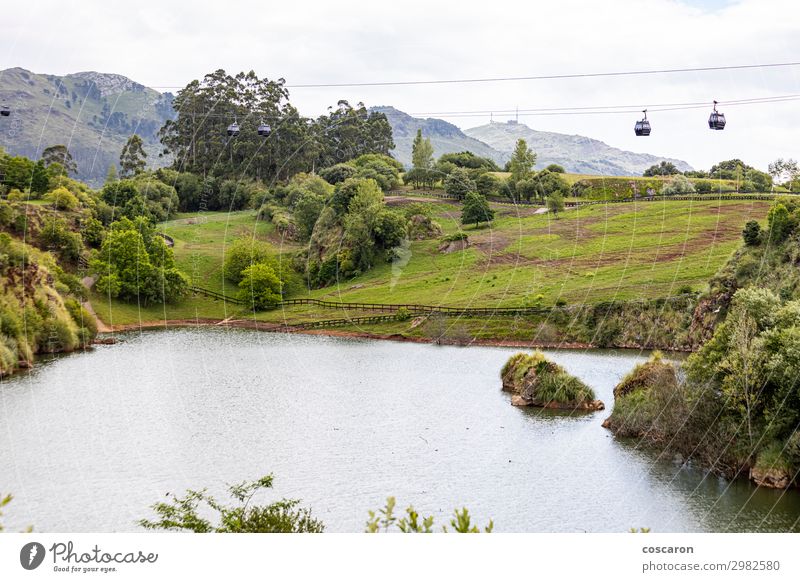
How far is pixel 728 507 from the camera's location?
1598 inches

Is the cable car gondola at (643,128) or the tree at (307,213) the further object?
the tree at (307,213)

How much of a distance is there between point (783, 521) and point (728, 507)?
2313 mm

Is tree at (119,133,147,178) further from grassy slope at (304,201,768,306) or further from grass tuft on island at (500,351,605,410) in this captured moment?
grass tuft on island at (500,351,605,410)

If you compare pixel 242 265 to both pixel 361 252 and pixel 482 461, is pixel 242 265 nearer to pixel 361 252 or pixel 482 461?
pixel 361 252

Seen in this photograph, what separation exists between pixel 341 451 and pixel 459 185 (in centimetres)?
9583

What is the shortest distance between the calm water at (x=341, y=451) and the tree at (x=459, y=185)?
217 ft

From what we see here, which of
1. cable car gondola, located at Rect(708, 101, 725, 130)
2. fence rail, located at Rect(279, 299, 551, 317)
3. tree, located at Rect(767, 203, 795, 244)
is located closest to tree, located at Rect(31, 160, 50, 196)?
fence rail, located at Rect(279, 299, 551, 317)

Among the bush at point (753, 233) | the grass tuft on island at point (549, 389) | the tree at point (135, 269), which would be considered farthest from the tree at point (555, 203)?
the grass tuft on island at point (549, 389)

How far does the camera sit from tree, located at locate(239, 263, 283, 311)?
11062 cm

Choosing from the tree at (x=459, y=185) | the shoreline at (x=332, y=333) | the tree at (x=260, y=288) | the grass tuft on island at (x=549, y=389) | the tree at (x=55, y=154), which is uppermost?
the tree at (x=55, y=154)

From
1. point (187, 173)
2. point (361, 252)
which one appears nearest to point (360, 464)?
point (361, 252)

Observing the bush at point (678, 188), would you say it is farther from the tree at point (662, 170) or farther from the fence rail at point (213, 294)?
the fence rail at point (213, 294)

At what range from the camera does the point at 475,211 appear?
126000 millimetres

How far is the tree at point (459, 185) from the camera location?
140875mm
